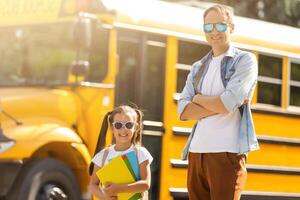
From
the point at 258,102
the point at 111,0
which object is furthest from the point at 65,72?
the point at 258,102

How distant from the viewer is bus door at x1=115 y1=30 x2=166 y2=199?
24.2 feet

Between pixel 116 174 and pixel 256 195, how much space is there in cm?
441

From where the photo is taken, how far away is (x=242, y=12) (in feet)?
51.9

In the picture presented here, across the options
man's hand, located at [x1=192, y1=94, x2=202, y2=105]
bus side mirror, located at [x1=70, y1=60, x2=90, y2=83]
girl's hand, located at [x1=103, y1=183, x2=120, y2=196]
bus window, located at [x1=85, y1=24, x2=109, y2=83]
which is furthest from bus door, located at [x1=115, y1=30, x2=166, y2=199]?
girl's hand, located at [x1=103, y1=183, x2=120, y2=196]

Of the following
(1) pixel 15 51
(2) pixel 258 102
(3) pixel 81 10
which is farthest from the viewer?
(2) pixel 258 102

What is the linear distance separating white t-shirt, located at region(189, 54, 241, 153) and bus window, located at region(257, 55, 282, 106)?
4127 millimetres

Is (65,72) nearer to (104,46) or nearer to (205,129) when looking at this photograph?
(104,46)

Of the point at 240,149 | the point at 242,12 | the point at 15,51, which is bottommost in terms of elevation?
the point at 240,149

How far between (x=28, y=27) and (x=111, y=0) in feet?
2.46

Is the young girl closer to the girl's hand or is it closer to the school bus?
the girl's hand

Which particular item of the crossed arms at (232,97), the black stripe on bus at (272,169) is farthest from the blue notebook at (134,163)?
the black stripe on bus at (272,169)

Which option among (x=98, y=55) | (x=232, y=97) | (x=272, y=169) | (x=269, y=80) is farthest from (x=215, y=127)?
(x=269, y=80)

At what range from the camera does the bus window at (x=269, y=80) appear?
337 inches

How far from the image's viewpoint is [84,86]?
23.5 feet
